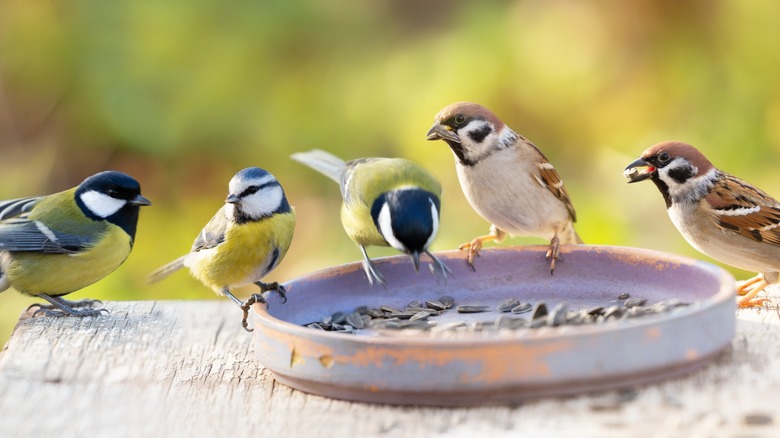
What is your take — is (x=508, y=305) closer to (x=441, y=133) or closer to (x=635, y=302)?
(x=635, y=302)

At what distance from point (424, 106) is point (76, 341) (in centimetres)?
267

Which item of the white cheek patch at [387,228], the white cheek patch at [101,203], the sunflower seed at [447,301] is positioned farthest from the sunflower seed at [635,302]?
the white cheek patch at [101,203]

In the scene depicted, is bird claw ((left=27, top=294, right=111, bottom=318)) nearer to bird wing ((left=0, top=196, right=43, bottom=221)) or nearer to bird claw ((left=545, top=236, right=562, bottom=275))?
bird wing ((left=0, top=196, right=43, bottom=221))

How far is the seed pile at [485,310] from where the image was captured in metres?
3.02

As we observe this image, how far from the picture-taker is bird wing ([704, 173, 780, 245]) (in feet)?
13.6

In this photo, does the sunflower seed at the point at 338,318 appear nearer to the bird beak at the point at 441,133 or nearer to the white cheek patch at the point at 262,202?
the white cheek patch at the point at 262,202

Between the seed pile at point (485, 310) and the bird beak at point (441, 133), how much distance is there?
0.71 metres

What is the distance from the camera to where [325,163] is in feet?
15.4

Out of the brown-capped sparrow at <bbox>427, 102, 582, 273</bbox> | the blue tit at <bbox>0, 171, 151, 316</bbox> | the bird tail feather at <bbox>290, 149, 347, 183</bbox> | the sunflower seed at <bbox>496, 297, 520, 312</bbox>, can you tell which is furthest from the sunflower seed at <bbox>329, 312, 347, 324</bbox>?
the blue tit at <bbox>0, 171, 151, 316</bbox>

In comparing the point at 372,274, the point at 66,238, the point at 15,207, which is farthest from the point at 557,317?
the point at 15,207

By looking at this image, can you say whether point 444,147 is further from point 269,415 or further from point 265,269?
point 269,415

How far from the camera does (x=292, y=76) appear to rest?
5.93m

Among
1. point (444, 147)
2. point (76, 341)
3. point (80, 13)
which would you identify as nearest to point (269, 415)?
point (76, 341)

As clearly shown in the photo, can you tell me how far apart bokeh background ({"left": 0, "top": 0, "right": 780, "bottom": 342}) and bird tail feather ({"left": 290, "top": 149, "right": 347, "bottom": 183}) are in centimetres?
83
